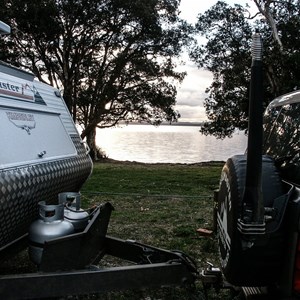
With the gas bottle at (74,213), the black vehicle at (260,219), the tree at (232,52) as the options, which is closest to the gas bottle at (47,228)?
the gas bottle at (74,213)

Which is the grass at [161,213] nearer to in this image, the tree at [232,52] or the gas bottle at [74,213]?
the gas bottle at [74,213]

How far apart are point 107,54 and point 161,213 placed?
596 inches

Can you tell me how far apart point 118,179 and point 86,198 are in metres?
3.50

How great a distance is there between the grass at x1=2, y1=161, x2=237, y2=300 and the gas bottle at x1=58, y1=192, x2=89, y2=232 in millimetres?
806

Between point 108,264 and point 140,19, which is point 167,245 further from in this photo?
point 140,19

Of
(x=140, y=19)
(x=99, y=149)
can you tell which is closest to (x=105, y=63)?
(x=140, y=19)

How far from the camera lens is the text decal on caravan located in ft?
11.4

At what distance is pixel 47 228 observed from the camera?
10.3 feet

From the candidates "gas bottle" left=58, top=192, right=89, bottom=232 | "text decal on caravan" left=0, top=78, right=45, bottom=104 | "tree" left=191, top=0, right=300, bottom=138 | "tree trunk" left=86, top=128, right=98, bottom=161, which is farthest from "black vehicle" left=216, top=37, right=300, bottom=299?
"tree trunk" left=86, top=128, right=98, bottom=161

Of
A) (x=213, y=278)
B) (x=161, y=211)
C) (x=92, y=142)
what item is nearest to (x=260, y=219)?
(x=213, y=278)

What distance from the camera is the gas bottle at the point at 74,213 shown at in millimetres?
Answer: 3350

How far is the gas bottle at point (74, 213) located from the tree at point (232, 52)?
554 inches

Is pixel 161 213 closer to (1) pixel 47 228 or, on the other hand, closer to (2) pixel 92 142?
(1) pixel 47 228

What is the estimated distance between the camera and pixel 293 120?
9.74ft
